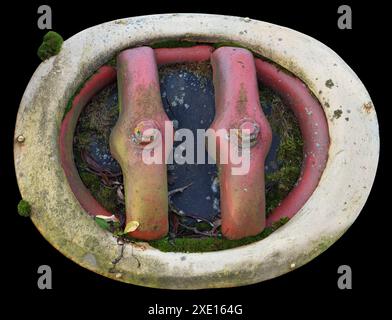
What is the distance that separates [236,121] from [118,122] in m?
0.81

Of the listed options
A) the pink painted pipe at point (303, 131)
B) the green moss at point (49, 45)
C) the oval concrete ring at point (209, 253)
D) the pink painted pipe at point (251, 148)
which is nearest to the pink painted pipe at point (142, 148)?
the oval concrete ring at point (209, 253)

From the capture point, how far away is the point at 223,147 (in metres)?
5.25

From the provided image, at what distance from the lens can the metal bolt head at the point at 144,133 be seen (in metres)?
5.14

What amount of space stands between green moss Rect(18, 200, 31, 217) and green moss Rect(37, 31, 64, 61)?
3.34ft

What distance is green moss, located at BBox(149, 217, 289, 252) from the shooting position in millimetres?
5281

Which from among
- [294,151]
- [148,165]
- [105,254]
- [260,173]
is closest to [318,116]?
[294,151]

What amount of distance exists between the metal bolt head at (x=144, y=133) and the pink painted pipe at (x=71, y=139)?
537 mm

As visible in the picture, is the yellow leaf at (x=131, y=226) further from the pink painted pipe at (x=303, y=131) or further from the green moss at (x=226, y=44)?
the green moss at (x=226, y=44)

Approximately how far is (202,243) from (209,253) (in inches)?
4.7

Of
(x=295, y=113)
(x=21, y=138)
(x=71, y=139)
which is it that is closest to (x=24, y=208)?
(x=21, y=138)

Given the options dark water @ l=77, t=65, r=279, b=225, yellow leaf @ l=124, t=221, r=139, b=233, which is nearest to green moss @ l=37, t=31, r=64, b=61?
dark water @ l=77, t=65, r=279, b=225

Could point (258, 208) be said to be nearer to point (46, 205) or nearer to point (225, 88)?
point (225, 88)

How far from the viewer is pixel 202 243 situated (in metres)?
5.34

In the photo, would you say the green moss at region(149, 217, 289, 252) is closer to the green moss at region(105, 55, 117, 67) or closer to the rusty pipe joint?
the rusty pipe joint
